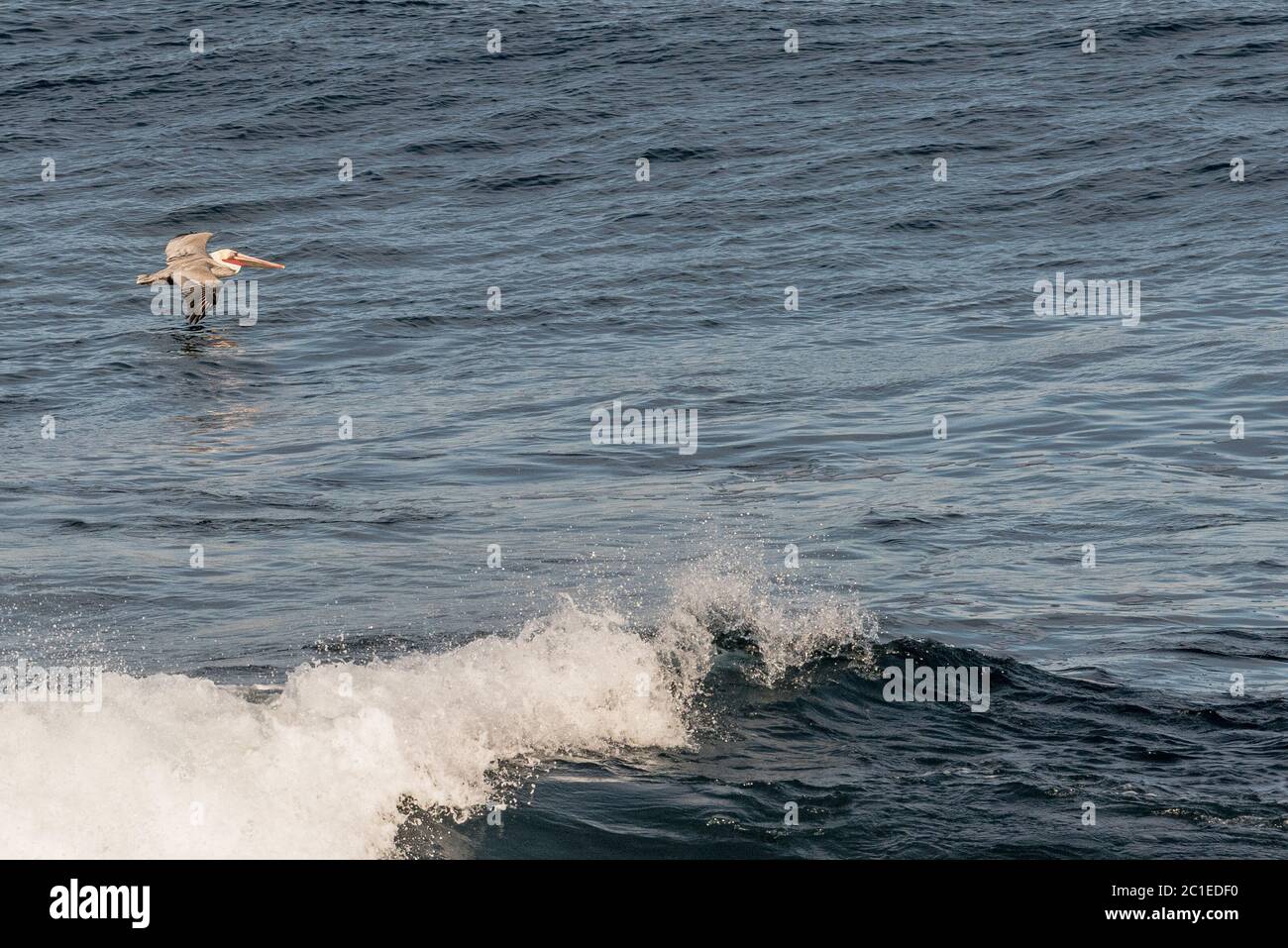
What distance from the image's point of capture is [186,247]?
2764 centimetres

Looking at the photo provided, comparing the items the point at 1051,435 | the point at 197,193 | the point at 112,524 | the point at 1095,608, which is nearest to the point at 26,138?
the point at 197,193

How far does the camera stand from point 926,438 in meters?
19.4

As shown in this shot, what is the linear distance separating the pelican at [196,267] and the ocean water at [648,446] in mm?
830

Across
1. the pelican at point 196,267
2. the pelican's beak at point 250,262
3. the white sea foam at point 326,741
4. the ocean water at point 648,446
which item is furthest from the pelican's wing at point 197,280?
the white sea foam at point 326,741

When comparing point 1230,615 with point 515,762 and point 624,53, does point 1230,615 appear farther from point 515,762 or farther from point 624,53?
point 624,53

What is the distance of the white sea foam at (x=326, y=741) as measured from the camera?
843 centimetres

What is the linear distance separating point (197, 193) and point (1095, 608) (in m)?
27.4

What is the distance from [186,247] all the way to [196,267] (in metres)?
0.55

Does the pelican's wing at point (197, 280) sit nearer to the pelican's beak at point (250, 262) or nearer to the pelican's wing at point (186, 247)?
the pelican's wing at point (186, 247)

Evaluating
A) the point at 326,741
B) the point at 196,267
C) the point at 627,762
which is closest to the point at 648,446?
the point at 627,762

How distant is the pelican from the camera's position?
90.6 ft

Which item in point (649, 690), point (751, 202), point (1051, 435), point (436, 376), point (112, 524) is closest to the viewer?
point (649, 690)

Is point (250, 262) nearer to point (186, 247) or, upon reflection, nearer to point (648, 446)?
point (186, 247)

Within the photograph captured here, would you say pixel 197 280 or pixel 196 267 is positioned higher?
pixel 196 267
